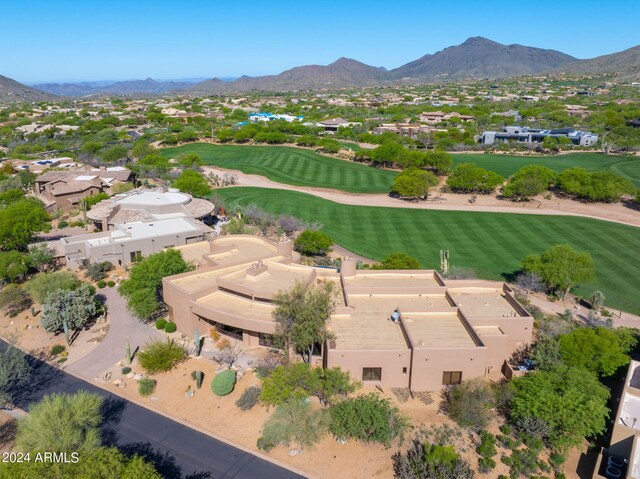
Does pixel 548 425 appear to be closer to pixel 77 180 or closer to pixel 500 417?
pixel 500 417

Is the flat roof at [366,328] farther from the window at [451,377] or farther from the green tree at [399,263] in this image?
the green tree at [399,263]

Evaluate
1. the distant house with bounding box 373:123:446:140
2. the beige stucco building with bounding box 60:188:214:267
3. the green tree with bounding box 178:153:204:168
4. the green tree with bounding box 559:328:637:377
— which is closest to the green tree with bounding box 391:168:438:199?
the beige stucco building with bounding box 60:188:214:267

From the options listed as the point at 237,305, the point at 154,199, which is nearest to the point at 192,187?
the point at 154,199

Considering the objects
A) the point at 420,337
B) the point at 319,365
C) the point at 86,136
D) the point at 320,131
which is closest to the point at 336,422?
the point at 319,365

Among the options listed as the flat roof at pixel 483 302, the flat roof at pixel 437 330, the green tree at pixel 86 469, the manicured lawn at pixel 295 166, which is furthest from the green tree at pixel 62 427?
the manicured lawn at pixel 295 166

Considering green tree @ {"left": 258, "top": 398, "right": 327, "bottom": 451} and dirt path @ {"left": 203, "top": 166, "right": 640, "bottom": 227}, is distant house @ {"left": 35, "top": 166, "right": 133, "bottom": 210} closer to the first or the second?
dirt path @ {"left": 203, "top": 166, "right": 640, "bottom": 227}

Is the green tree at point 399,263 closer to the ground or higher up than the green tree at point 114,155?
closer to the ground
